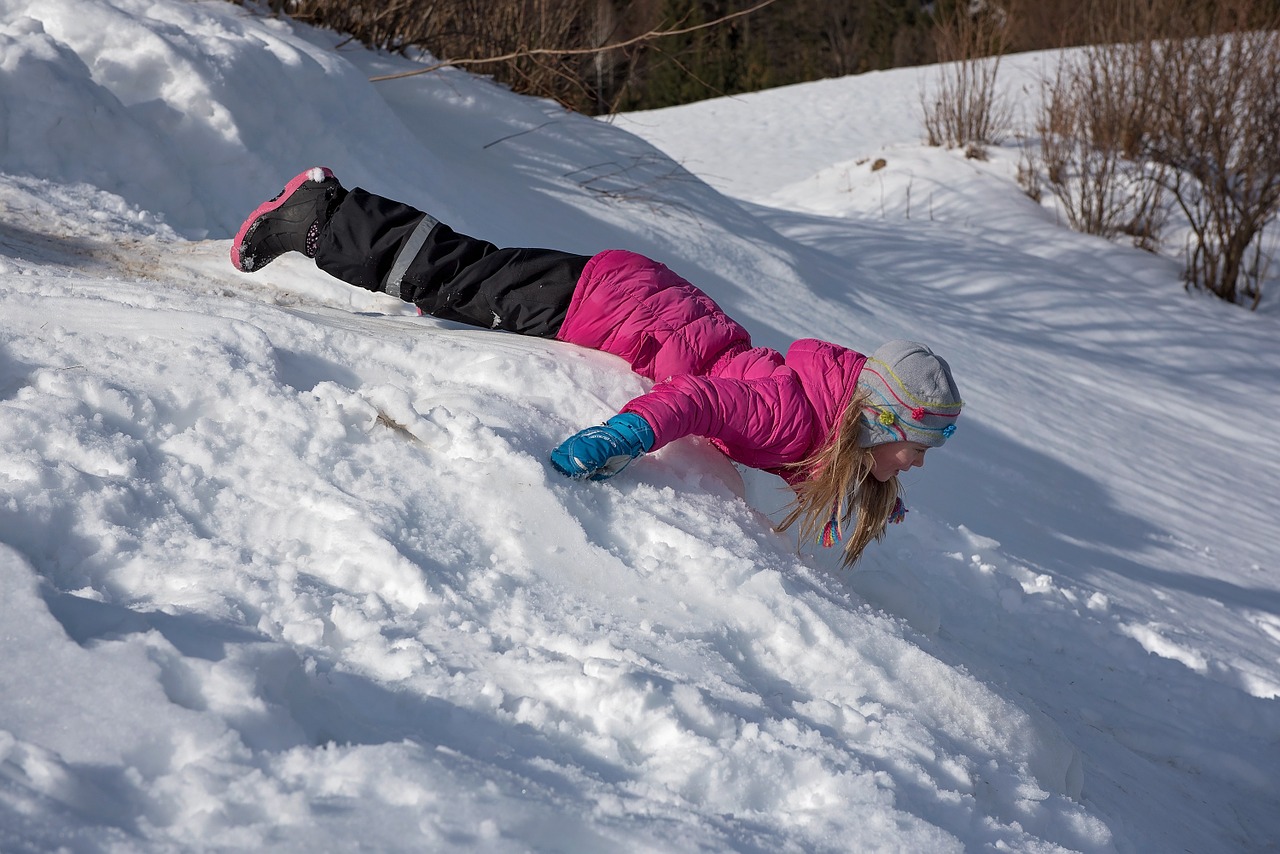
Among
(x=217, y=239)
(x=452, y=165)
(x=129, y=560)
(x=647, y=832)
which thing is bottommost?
(x=647, y=832)

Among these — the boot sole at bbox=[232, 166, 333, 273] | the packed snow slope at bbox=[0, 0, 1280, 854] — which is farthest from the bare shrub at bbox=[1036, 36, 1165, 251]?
the boot sole at bbox=[232, 166, 333, 273]

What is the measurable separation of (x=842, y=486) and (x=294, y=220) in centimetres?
146

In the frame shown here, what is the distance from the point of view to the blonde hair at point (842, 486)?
219 centimetres

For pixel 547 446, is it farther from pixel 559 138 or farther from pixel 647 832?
pixel 559 138

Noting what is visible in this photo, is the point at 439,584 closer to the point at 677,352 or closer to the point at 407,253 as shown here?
the point at 677,352

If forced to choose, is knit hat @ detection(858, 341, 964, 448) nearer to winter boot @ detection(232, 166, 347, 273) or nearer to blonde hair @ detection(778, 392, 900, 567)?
blonde hair @ detection(778, 392, 900, 567)

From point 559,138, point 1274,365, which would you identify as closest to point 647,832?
point 559,138

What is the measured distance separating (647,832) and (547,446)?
36.5 inches

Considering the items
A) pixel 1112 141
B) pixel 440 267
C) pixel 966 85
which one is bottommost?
pixel 440 267

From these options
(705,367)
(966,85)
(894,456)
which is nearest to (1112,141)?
(966,85)

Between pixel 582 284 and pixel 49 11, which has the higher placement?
pixel 49 11

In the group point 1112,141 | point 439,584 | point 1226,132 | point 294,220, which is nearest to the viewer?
point 439,584

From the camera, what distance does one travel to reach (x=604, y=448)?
1945 millimetres

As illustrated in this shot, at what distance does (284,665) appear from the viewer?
1324 millimetres
